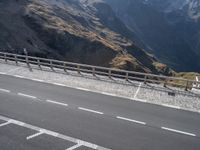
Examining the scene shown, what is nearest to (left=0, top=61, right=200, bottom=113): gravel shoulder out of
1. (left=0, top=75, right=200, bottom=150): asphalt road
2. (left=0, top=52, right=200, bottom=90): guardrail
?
(left=0, top=52, right=200, bottom=90): guardrail

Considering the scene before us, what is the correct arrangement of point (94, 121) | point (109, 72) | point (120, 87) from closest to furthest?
point (94, 121) < point (120, 87) < point (109, 72)

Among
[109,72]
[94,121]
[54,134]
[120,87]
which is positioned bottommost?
[54,134]

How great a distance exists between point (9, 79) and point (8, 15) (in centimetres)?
5451

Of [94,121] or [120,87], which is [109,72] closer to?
[120,87]

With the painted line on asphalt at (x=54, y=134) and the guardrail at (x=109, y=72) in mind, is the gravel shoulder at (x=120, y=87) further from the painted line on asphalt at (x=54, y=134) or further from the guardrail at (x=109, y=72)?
the painted line on asphalt at (x=54, y=134)

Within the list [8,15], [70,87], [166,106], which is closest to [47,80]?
[70,87]

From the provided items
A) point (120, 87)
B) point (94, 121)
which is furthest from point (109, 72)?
point (94, 121)

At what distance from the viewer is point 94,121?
17.0 m

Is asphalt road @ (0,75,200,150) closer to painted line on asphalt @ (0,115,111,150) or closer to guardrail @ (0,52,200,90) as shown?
painted line on asphalt @ (0,115,111,150)

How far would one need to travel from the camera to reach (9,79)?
85.3ft

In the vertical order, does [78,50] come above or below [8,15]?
below

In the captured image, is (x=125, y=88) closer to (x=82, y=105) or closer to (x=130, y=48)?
(x=82, y=105)

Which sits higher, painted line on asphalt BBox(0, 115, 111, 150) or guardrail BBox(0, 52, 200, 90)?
guardrail BBox(0, 52, 200, 90)

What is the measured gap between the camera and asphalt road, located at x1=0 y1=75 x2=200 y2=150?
14547 mm
